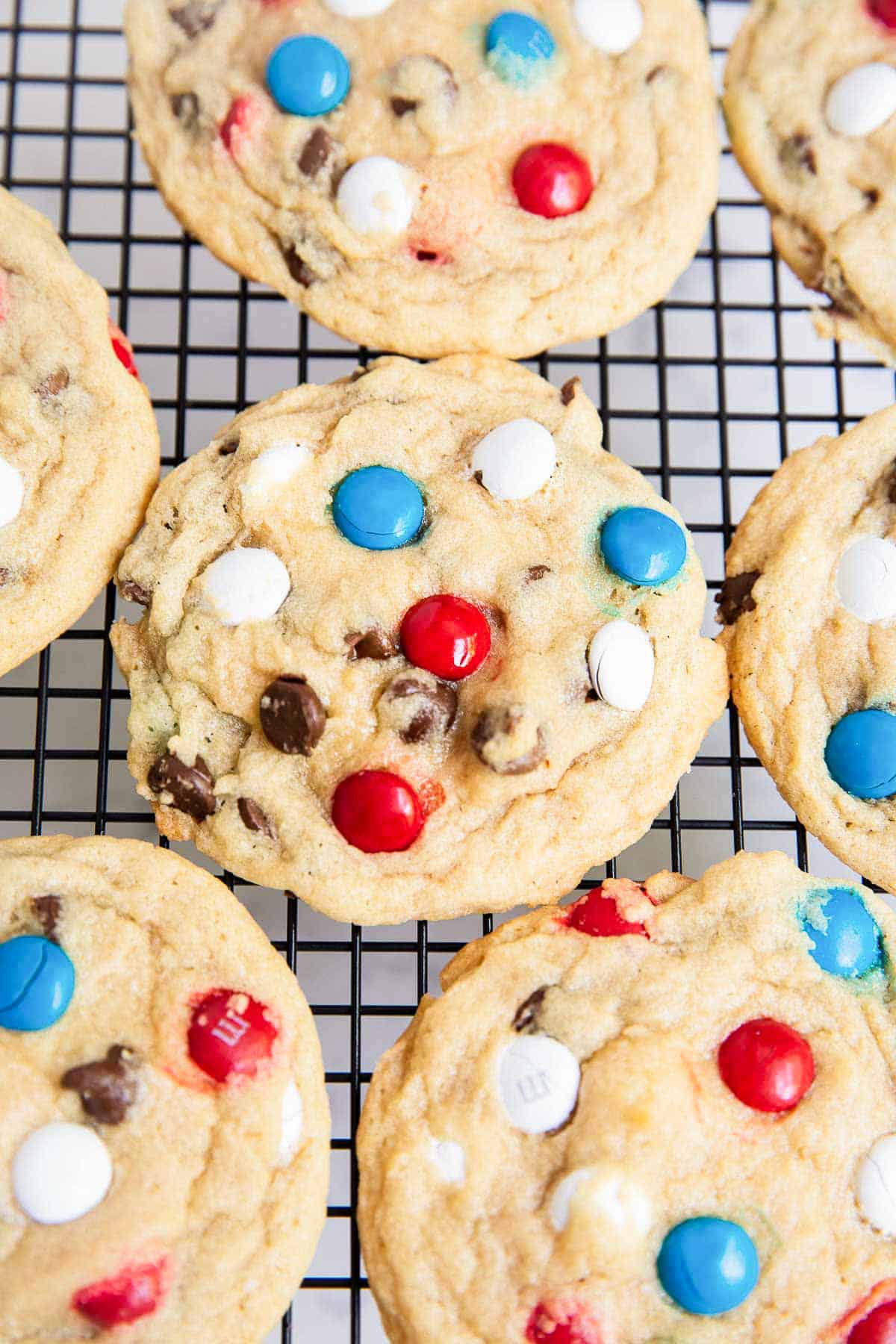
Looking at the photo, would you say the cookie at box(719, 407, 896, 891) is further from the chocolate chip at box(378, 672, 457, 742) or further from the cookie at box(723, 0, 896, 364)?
the chocolate chip at box(378, 672, 457, 742)

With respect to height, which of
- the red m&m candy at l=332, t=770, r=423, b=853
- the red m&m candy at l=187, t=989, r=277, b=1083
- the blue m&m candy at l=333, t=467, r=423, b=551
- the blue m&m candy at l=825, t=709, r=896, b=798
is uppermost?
the blue m&m candy at l=333, t=467, r=423, b=551

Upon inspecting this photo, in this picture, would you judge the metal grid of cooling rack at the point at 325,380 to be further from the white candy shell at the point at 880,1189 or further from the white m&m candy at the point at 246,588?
the white candy shell at the point at 880,1189

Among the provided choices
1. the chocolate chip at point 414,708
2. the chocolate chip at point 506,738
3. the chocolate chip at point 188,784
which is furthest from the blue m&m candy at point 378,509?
the chocolate chip at point 188,784

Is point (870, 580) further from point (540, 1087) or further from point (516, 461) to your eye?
point (540, 1087)

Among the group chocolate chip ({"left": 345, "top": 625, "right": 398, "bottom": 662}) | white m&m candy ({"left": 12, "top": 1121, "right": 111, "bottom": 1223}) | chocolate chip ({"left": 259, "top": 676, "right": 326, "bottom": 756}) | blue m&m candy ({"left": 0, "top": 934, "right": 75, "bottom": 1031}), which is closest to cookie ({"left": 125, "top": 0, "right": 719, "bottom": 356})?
chocolate chip ({"left": 345, "top": 625, "right": 398, "bottom": 662})

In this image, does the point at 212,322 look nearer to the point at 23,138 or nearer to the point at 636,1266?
the point at 23,138

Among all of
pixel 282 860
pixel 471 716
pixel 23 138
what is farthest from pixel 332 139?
pixel 23 138

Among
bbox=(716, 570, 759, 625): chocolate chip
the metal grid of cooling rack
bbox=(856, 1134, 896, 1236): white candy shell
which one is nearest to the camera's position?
bbox=(856, 1134, 896, 1236): white candy shell
